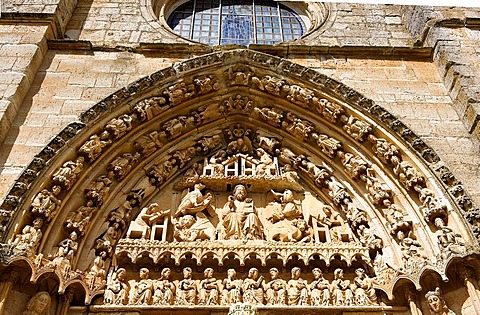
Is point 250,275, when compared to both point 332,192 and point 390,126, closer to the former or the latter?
point 332,192

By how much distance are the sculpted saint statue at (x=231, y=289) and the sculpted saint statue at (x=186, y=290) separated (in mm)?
321

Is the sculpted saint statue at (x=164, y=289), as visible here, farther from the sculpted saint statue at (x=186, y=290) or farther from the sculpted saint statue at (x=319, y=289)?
the sculpted saint statue at (x=319, y=289)

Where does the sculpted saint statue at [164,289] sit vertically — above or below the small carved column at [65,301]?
above

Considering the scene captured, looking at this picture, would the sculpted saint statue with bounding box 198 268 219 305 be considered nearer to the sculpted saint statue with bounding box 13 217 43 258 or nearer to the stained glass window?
the sculpted saint statue with bounding box 13 217 43 258

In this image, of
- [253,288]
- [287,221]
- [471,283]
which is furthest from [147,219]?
[471,283]

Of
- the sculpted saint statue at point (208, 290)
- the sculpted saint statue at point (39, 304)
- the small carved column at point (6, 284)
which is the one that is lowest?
the sculpted saint statue at point (39, 304)

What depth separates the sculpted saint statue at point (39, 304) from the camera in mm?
4469

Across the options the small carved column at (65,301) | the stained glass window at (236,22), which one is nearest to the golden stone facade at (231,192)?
the small carved column at (65,301)

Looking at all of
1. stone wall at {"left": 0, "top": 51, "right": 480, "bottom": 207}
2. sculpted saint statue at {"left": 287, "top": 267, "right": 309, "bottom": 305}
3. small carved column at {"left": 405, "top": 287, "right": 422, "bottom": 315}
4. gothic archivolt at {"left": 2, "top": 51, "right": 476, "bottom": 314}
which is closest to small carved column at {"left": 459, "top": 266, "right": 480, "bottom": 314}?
gothic archivolt at {"left": 2, "top": 51, "right": 476, "bottom": 314}

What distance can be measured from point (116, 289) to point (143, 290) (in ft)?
0.93

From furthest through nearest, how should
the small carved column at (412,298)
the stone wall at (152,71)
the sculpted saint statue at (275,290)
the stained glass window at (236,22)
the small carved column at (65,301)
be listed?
the stained glass window at (236,22) → the stone wall at (152,71) → the sculpted saint statue at (275,290) → the small carved column at (412,298) → the small carved column at (65,301)

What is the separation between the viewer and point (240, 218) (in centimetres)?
588

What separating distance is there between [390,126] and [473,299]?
2.30 metres

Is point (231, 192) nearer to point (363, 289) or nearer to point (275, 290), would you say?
point (275, 290)
